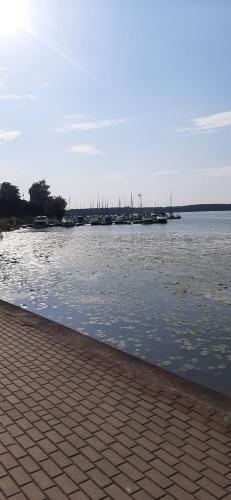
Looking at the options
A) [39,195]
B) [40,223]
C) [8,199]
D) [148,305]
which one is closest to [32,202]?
[39,195]

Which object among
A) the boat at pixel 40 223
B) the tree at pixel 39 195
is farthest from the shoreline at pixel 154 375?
the tree at pixel 39 195

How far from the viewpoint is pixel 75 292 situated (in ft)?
54.2

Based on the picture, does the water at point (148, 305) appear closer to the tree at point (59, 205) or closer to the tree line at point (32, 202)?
the tree line at point (32, 202)

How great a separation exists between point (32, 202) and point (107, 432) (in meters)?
128

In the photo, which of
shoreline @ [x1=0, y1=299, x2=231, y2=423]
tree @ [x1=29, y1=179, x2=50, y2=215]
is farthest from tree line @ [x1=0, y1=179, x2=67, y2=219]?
shoreline @ [x1=0, y1=299, x2=231, y2=423]

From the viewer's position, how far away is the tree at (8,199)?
4434 inches

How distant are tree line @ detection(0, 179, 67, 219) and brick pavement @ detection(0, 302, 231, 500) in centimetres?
11040

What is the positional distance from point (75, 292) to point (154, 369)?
10.1 metres

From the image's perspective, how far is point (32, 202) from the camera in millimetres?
129125

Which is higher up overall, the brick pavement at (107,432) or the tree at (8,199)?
the tree at (8,199)

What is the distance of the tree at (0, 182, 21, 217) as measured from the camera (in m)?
113

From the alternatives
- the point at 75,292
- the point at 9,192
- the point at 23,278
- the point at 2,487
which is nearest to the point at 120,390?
the point at 2,487

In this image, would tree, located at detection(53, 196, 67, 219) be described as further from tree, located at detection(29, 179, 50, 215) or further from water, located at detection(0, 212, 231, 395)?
water, located at detection(0, 212, 231, 395)

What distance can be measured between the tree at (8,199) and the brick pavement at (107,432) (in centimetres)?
11002
